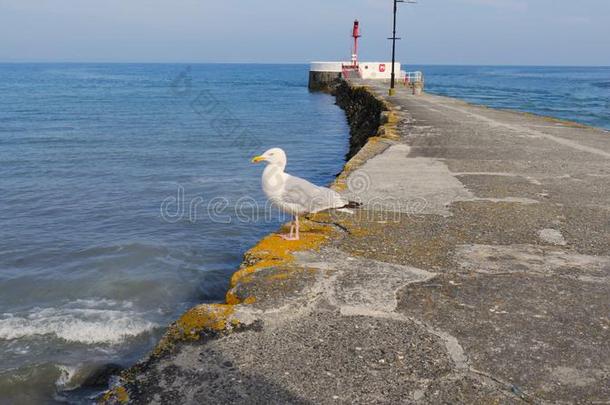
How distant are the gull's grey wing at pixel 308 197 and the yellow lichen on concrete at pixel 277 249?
311 mm

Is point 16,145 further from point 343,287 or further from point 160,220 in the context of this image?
point 343,287

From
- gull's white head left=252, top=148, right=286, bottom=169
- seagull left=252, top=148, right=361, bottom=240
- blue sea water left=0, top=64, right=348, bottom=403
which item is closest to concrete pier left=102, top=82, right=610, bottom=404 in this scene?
seagull left=252, top=148, right=361, bottom=240

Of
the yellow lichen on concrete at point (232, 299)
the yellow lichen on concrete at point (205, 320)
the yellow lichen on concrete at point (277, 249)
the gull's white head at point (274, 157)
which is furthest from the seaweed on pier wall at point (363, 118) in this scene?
the yellow lichen on concrete at point (205, 320)

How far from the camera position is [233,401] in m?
3.13

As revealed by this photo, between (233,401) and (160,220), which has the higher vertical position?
(233,401)

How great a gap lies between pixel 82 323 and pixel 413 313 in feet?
12.7

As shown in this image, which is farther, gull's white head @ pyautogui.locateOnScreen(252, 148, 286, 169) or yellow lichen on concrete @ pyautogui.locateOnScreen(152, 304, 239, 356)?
gull's white head @ pyautogui.locateOnScreen(252, 148, 286, 169)

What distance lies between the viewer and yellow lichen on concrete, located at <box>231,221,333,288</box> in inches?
194

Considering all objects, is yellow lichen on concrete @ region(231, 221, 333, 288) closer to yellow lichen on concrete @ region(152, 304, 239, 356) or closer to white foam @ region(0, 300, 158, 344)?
yellow lichen on concrete @ region(152, 304, 239, 356)

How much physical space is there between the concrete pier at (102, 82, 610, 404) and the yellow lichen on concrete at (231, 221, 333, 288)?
0.07 ft

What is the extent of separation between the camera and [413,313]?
414 centimetres

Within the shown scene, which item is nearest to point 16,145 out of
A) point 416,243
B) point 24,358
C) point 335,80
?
point 24,358

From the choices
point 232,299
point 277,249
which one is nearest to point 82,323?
point 277,249

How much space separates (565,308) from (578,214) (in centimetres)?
286
